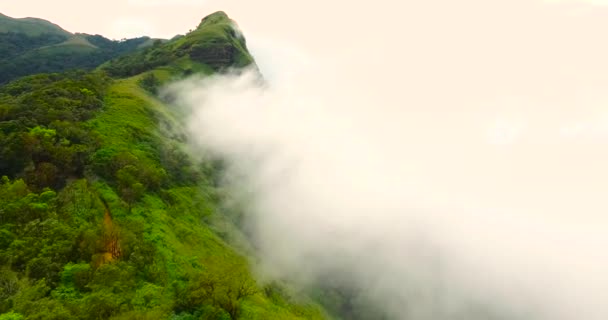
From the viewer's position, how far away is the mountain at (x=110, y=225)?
33.6 meters

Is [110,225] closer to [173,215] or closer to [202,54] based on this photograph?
[173,215]

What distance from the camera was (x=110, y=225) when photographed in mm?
43594

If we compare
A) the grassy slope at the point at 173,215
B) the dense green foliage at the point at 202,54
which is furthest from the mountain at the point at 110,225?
the dense green foliage at the point at 202,54

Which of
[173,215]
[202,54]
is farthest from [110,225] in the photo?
[202,54]

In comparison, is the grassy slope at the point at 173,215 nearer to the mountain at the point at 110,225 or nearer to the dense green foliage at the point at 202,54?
the mountain at the point at 110,225

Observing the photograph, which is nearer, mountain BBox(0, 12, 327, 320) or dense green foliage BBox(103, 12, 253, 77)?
mountain BBox(0, 12, 327, 320)

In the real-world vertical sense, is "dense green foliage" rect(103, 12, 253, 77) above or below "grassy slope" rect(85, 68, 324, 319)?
above

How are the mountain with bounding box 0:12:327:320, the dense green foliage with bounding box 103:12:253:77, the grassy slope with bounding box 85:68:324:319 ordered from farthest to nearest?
the dense green foliage with bounding box 103:12:253:77 < the grassy slope with bounding box 85:68:324:319 < the mountain with bounding box 0:12:327:320

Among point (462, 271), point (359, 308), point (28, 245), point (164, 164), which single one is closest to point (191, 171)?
point (164, 164)

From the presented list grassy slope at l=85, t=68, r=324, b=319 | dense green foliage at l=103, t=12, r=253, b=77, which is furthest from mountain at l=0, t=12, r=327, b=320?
dense green foliage at l=103, t=12, r=253, b=77

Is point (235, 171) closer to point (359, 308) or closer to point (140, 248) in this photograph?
point (359, 308)

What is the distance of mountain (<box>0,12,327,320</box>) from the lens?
33594mm

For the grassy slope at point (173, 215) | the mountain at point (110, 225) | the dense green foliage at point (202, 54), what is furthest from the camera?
the dense green foliage at point (202, 54)

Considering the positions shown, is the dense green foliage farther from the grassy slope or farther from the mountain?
the mountain
